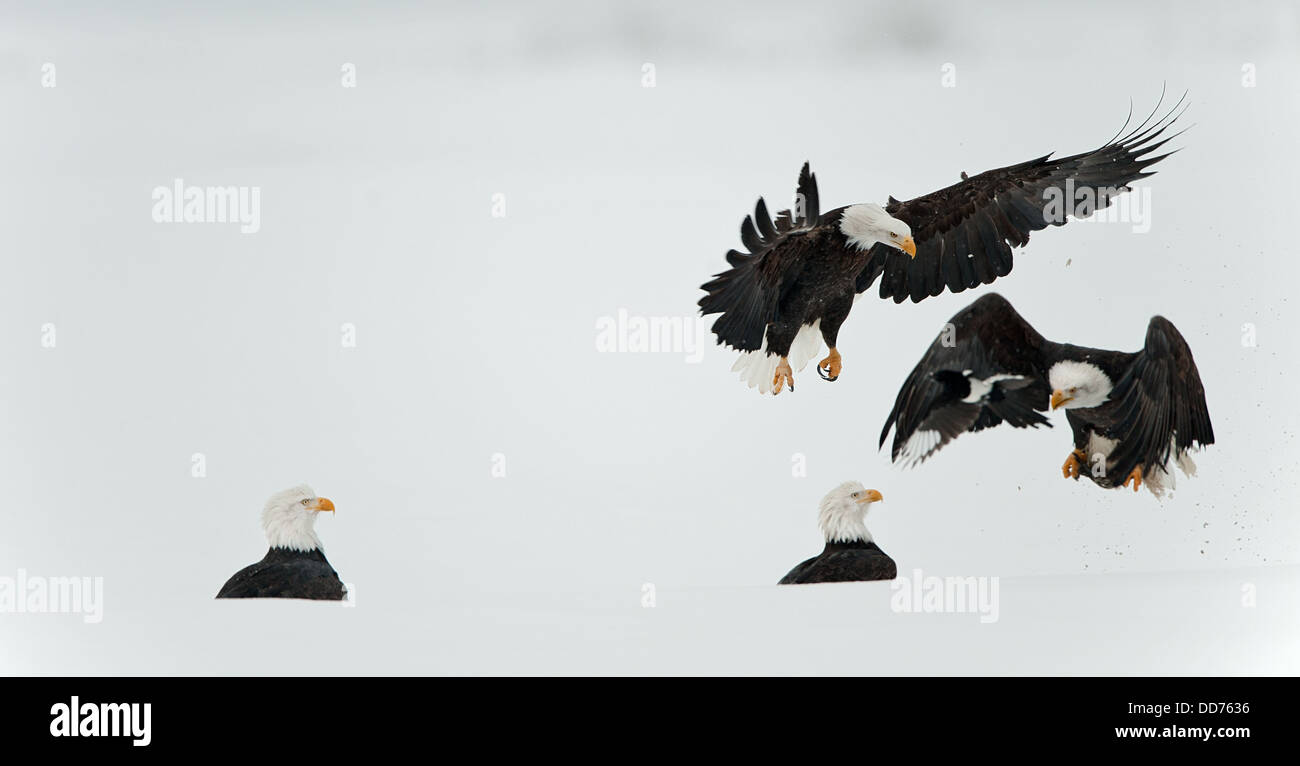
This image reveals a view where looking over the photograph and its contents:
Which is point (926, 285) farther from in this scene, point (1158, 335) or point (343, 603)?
point (343, 603)

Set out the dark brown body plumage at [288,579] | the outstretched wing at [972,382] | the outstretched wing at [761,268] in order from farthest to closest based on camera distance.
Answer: the dark brown body plumage at [288,579] < the outstretched wing at [972,382] < the outstretched wing at [761,268]

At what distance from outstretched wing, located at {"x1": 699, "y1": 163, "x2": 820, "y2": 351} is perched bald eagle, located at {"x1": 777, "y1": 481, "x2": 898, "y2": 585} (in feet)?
2.02

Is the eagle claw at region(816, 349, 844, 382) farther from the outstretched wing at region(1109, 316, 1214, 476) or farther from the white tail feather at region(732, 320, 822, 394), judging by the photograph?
the outstretched wing at region(1109, 316, 1214, 476)

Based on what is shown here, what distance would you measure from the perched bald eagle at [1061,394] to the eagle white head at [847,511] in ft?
0.55

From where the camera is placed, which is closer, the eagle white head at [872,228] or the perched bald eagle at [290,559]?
the eagle white head at [872,228]

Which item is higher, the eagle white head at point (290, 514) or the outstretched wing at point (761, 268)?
the outstretched wing at point (761, 268)

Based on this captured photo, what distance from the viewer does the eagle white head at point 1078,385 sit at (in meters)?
4.25

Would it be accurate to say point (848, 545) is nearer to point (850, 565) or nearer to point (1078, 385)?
point (850, 565)

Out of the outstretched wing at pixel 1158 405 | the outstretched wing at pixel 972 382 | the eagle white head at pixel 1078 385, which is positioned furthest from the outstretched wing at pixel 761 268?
the outstretched wing at pixel 1158 405

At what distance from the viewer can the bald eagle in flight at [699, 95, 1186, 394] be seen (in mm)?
4211

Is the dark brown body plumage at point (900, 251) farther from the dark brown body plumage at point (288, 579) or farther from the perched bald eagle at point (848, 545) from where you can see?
the dark brown body plumage at point (288, 579)

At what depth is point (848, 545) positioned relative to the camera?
177 inches

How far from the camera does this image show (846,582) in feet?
14.7

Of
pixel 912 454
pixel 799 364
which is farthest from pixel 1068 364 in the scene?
pixel 799 364
